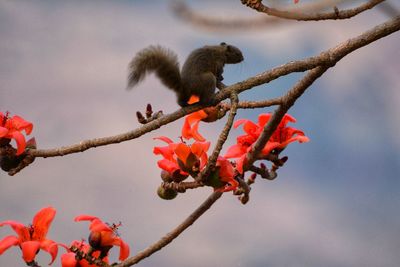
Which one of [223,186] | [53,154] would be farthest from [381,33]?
[53,154]

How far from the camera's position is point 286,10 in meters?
2.07

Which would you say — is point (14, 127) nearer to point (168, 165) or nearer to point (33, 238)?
point (33, 238)

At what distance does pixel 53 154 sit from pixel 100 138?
0.56 feet

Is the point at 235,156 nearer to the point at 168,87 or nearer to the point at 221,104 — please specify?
the point at 221,104

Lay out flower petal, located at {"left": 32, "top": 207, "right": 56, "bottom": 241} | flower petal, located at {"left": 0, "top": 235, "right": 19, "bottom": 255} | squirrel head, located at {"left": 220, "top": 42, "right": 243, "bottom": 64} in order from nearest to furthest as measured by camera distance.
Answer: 1. flower petal, located at {"left": 0, "top": 235, "right": 19, "bottom": 255}
2. flower petal, located at {"left": 32, "top": 207, "right": 56, "bottom": 241}
3. squirrel head, located at {"left": 220, "top": 42, "right": 243, "bottom": 64}

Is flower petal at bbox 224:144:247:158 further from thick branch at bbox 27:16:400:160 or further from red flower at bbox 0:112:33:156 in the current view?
red flower at bbox 0:112:33:156

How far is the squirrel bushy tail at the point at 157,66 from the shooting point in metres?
2.16

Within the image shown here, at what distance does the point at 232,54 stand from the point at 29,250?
1.51m

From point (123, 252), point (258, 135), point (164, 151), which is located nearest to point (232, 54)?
point (258, 135)

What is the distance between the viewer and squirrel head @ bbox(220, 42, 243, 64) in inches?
119

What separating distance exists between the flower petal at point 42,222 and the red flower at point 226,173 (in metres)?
0.61

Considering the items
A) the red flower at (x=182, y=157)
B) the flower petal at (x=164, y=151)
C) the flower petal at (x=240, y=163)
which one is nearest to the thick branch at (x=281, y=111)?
the flower petal at (x=240, y=163)

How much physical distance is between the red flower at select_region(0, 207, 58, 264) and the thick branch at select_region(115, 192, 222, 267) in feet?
0.87

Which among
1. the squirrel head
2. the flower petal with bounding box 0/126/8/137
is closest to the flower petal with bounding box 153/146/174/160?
the flower petal with bounding box 0/126/8/137
